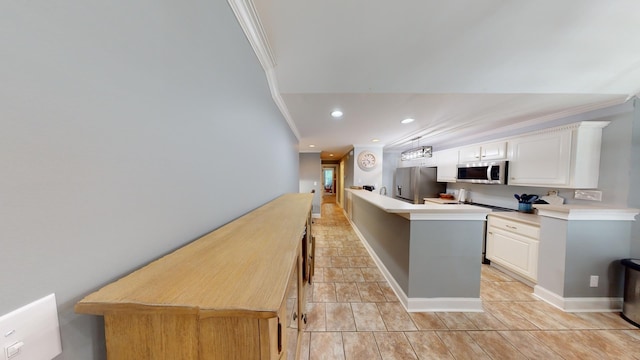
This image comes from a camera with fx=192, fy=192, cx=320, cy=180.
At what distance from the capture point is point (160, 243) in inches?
24.6

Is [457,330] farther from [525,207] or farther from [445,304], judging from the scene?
[525,207]

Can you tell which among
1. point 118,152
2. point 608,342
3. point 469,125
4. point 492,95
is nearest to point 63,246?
point 118,152

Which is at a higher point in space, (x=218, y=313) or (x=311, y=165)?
(x=311, y=165)

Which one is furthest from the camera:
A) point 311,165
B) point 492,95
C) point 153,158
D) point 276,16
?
point 311,165

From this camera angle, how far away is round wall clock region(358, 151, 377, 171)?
196 inches

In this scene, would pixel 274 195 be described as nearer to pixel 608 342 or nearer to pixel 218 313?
pixel 218 313

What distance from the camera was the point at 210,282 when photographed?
0.47 meters

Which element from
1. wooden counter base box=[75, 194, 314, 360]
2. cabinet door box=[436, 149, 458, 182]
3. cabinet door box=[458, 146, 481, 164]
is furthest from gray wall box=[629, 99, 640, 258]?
wooden counter base box=[75, 194, 314, 360]

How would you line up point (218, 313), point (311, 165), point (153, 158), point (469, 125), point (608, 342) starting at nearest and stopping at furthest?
point (218, 313)
point (153, 158)
point (608, 342)
point (469, 125)
point (311, 165)

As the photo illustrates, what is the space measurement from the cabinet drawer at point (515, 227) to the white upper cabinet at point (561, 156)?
602mm

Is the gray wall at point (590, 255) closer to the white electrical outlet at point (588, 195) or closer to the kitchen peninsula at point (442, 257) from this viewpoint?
the white electrical outlet at point (588, 195)

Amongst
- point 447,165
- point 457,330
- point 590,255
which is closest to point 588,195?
point 590,255

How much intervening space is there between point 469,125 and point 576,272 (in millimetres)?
2146

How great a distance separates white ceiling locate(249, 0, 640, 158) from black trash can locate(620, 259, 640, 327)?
66.1 inches
